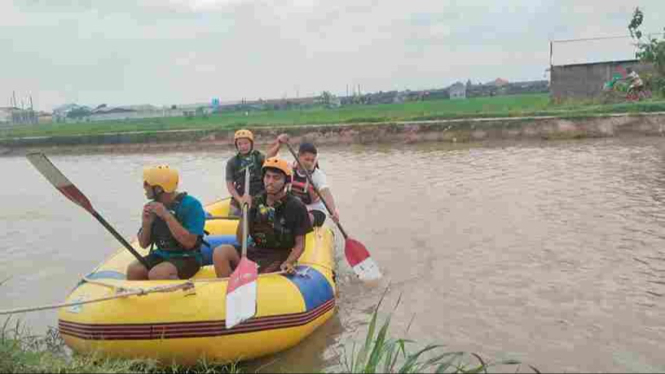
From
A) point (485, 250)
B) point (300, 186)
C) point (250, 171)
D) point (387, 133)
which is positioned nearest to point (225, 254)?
point (300, 186)

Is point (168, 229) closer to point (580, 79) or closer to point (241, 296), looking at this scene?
point (241, 296)

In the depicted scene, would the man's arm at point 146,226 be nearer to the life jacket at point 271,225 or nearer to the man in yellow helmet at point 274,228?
the man in yellow helmet at point 274,228

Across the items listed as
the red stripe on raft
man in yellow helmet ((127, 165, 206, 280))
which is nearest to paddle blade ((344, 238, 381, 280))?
man in yellow helmet ((127, 165, 206, 280))

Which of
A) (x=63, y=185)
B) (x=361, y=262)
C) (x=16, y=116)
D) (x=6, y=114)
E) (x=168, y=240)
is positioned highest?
(x=6, y=114)

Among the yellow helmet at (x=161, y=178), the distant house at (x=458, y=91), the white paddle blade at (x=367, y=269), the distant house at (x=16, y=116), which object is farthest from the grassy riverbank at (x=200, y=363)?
the distant house at (x=16, y=116)

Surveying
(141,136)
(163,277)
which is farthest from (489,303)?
(141,136)

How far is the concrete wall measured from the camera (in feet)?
72.6

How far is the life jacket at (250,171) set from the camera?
6.67 meters

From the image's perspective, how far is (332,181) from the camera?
39.6 feet

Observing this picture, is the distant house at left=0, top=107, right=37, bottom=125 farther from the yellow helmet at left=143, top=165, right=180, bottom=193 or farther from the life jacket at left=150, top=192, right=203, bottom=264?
the yellow helmet at left=143, top=165, right=180, bottom=193

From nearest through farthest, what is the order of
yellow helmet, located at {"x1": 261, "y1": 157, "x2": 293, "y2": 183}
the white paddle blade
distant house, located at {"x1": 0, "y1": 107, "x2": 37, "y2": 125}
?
yellow helmet, located at {"x1": 261, "y1": 157, "x2": 293, "y2": 183}
the white paddle blade
distant house, located at {"x1": 0, "y1": 107, "x2": 37, "y2": 125}

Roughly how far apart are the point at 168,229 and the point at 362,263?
2.03 meters

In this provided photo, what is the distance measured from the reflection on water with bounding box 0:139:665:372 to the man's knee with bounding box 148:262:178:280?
93 centimetres

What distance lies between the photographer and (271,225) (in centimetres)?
462
